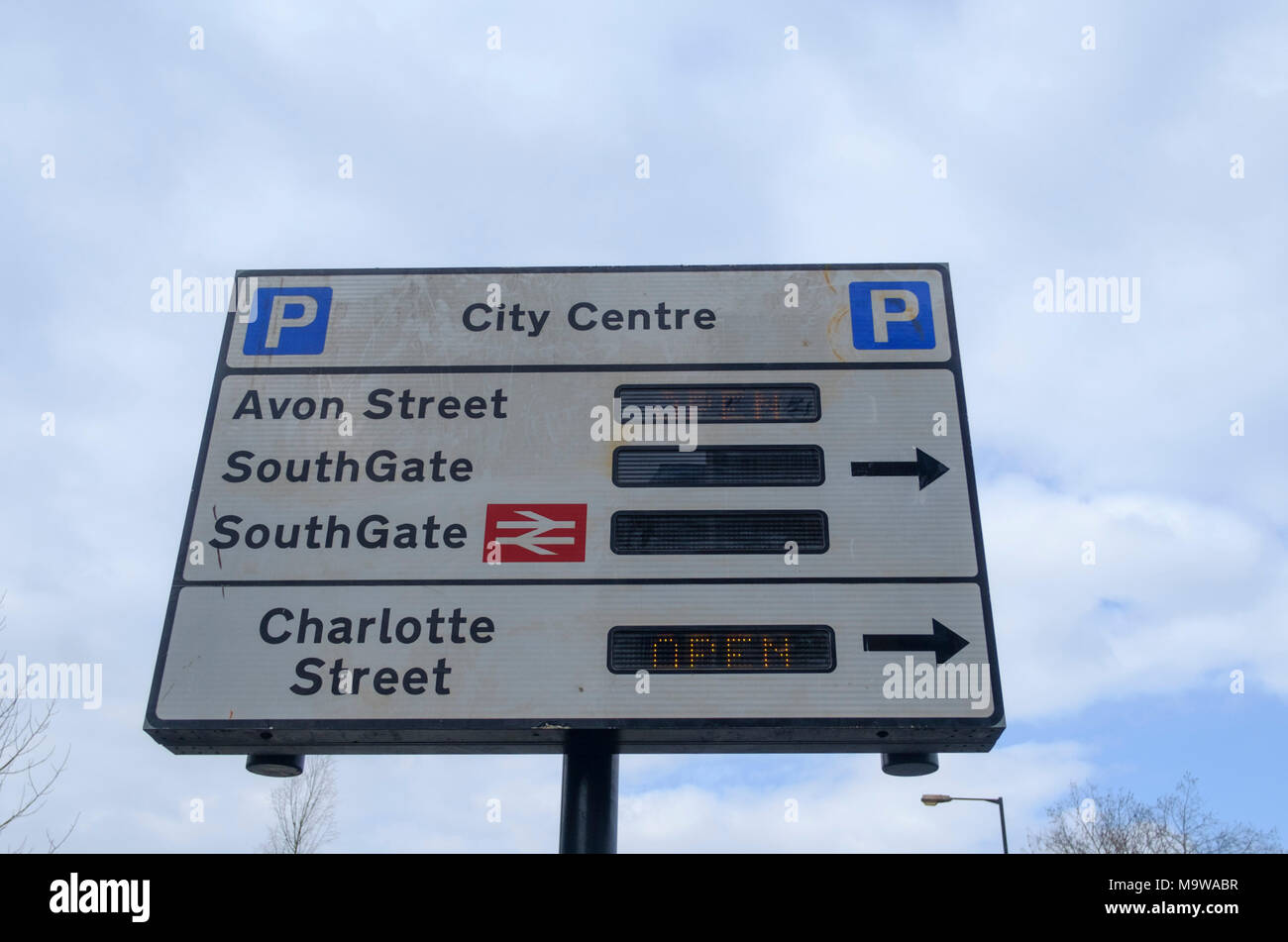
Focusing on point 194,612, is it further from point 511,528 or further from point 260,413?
point 511,528

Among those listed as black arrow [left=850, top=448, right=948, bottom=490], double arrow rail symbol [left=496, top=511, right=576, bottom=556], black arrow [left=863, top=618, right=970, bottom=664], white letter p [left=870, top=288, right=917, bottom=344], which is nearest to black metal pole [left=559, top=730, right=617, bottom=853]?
double arrow rail symbol [left=496, top=511, right=576, bottom=556]

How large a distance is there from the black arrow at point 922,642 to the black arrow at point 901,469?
1.00 metres

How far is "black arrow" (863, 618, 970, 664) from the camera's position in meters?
5.62

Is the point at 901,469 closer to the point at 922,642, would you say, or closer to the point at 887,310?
the point at 922,642

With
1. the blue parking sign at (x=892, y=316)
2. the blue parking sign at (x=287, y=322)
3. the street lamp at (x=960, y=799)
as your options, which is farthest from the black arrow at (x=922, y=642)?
the street lamp at (x=960, y=799)

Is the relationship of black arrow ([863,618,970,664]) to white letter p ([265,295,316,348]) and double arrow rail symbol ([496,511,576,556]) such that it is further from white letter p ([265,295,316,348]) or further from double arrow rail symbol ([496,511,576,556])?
white letter p ([265,295,316,348])

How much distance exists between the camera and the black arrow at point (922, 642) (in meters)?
5.62

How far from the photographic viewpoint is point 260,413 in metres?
6.61
